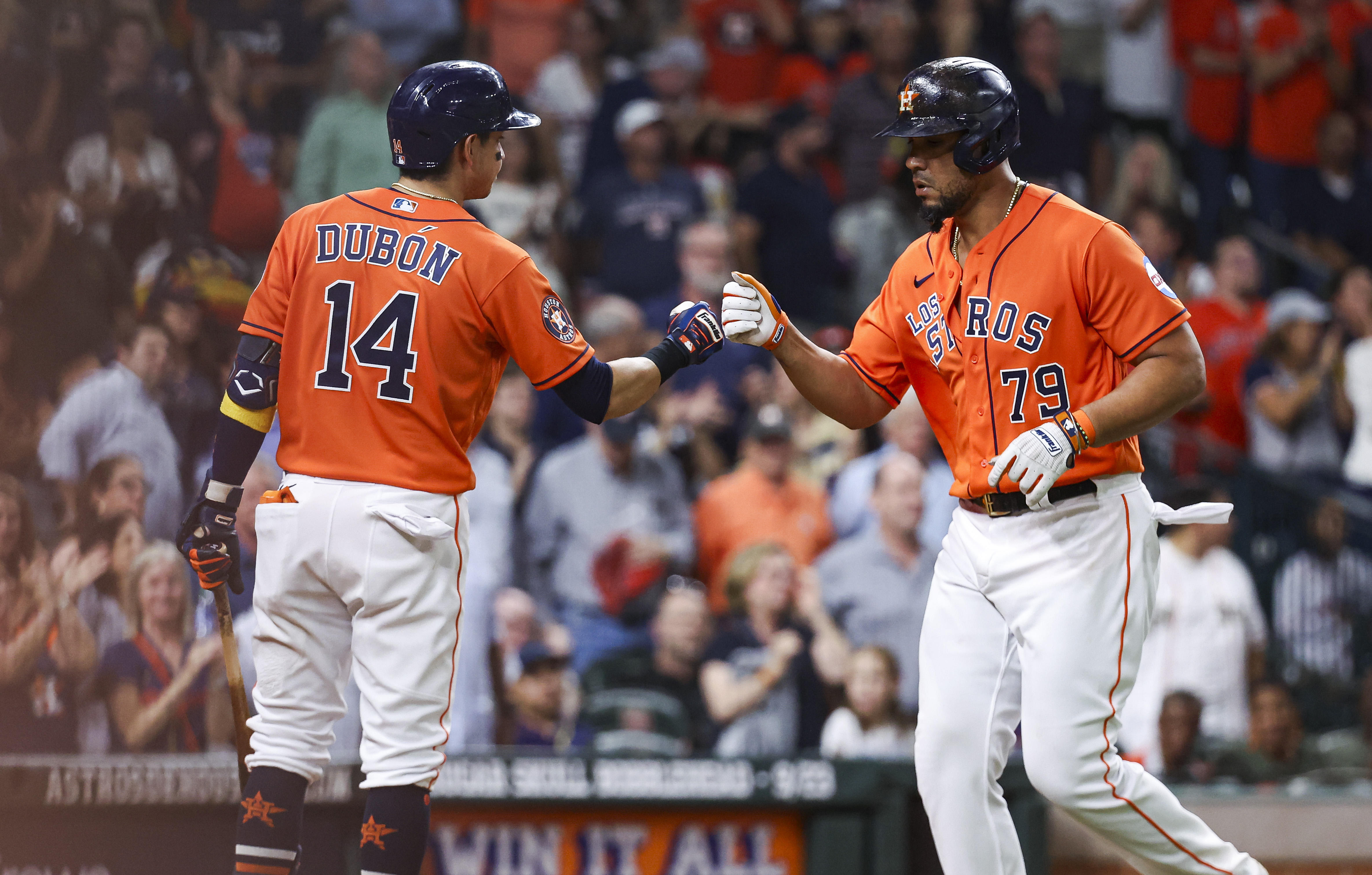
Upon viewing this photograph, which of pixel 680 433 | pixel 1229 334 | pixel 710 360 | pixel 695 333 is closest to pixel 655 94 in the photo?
pixel 710 360

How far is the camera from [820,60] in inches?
410

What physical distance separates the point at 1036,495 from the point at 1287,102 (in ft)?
26.4

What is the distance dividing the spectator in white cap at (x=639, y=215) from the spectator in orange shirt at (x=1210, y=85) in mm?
3899

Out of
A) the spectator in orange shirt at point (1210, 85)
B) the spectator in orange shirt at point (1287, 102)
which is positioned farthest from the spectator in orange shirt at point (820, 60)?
the spectator in orange shirt at point (1287, 102)

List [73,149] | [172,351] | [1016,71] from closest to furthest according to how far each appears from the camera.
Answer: [172,351]
[73,149]
[1016,71]

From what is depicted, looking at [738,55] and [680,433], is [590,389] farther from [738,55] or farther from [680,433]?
[738,55]

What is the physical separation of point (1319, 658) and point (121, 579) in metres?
5.89

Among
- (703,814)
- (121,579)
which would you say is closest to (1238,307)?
(703,814)

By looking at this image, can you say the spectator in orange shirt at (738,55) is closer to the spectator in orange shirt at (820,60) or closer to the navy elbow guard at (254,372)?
the spectator in orange shirt at (820,60)

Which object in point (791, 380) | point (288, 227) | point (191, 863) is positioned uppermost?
point (288, 227)

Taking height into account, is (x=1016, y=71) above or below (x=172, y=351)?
above

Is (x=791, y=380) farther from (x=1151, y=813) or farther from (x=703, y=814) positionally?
(x=703, y=814)

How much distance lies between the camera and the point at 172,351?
6543 mm

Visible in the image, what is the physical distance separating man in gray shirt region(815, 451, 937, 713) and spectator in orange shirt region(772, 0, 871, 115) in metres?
3.95
